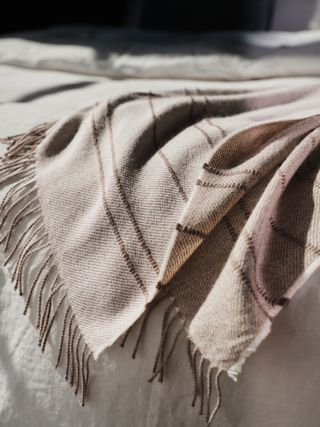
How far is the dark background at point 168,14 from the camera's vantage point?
1490 mm

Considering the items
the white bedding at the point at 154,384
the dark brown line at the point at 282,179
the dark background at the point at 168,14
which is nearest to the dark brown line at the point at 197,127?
the dark brown line at the point at 282,179

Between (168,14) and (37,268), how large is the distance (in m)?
1.22

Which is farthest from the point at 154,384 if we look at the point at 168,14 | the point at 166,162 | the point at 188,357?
the point at 168,14

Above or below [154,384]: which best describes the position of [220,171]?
above

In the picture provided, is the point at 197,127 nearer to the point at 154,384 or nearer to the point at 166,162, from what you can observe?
the point at 166,162

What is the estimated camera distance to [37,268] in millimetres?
646

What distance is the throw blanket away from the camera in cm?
56

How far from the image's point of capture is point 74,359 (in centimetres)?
60

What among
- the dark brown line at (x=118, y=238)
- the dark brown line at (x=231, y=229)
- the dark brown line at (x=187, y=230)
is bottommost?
the dark brown line at (x=118, y=238)

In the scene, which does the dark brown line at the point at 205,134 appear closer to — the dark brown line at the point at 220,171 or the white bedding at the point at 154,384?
the dark brown line at the point at 220,171

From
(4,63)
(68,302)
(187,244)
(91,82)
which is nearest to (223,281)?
(187,244)

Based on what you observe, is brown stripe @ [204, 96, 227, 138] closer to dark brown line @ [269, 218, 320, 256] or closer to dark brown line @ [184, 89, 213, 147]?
dark brown line @ [184, 89, 213, 147]

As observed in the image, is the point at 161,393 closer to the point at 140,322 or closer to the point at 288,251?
the point at 140,322

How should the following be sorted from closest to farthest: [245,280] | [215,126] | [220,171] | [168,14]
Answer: [245,280] → [220,171] → [215,126] → [168,14]
